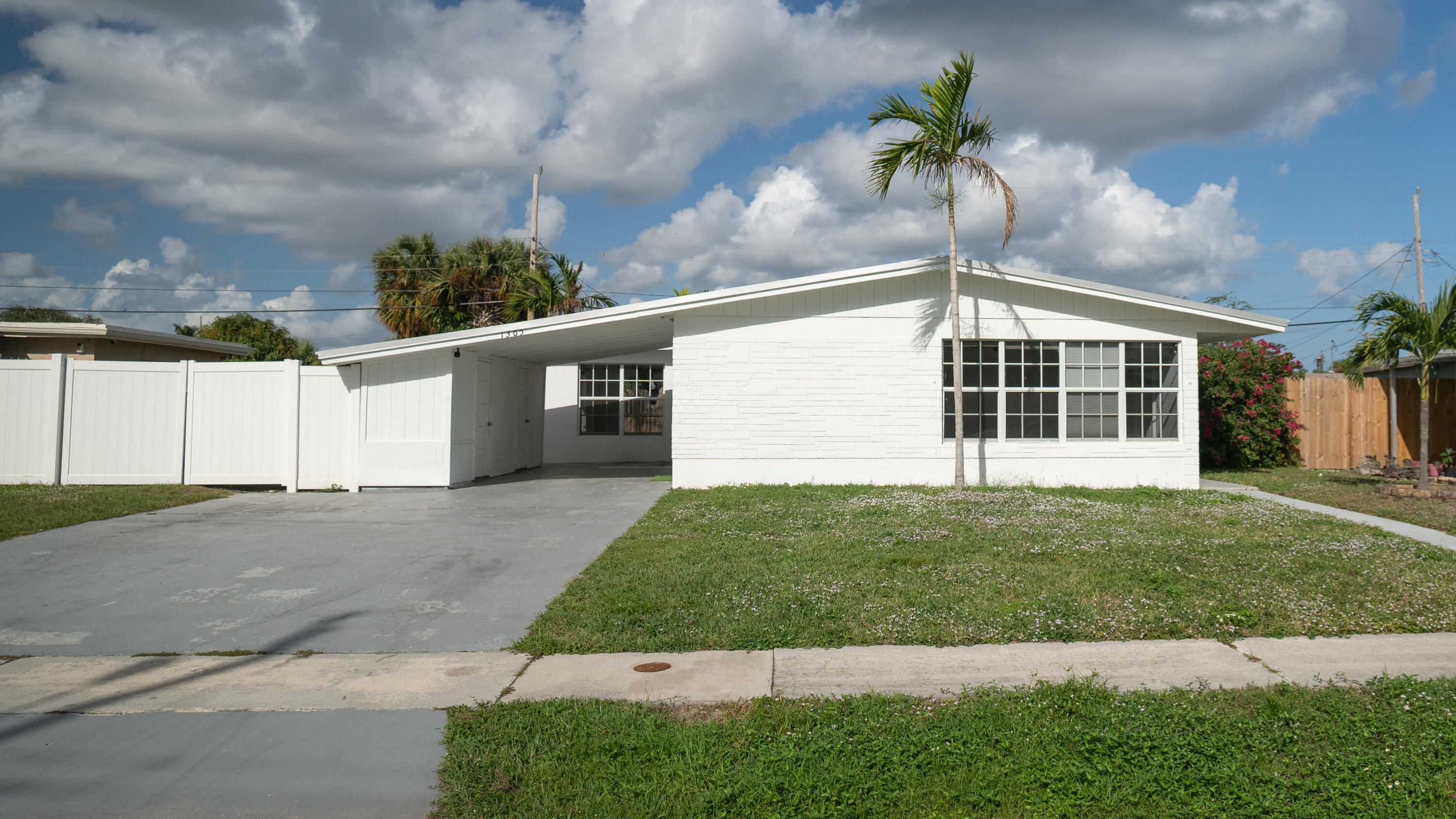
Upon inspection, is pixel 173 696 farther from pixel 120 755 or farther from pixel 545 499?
pixel 545 499

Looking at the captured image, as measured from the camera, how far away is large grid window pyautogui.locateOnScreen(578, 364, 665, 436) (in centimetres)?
2117

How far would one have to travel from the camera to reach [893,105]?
39.9ft

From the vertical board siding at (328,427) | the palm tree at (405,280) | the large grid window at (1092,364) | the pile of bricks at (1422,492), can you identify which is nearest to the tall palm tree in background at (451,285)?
the palm tree at (405,280)

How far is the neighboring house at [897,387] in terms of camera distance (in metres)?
13.9

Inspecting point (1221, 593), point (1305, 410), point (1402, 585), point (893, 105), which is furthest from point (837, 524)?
point (1305, 410)

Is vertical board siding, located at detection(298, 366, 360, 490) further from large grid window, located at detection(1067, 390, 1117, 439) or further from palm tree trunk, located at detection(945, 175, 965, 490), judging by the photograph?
large grid window, located at detection(1067, 390, 1117, 439)

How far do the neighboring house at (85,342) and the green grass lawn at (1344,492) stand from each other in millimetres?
22275

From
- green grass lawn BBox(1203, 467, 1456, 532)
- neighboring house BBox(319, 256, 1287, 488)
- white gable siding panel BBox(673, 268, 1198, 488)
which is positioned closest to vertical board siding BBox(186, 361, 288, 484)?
neighboring house BBox(319, 256, 1287, 488)

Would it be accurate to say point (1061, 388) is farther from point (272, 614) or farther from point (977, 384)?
point (272, 614)

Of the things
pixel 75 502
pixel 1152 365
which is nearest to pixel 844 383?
pixel 1152 365

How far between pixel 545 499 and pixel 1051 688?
966 centimetres

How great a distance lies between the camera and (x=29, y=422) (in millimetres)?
13875

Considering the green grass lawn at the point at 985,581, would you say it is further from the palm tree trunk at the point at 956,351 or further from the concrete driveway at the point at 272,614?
the palm tree trunk at the point at 956,351

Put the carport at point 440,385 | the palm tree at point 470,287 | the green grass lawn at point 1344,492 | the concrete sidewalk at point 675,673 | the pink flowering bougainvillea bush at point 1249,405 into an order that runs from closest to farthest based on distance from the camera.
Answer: the concrete sidewalk at point 675,673 < the green grass lawn at point 1344,492 < the carport at point 440,385 < the pink flowering bougainvillea bush at point 1249,405 < the palm tree at point 470,287
